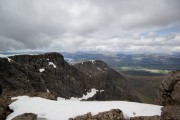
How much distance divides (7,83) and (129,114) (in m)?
79.3

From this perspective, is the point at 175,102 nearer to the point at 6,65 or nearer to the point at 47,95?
the point at 47,95

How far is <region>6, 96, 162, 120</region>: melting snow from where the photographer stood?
2761cm

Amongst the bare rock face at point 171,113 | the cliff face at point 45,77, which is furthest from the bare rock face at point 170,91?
the cliff face at point 45,77

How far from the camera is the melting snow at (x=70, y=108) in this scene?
27.6m

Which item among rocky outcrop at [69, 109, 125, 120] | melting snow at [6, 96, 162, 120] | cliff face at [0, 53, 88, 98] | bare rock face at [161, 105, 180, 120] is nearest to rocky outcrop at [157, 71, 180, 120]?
bare rock face at [161, 105, 180, 120]

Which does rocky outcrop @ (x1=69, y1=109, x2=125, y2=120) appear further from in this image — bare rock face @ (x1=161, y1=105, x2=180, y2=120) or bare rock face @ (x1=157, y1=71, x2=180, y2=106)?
bare rock face @ (x1=157, y1=71, x2=180, y2=106)

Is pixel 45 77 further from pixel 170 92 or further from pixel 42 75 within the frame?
pixel 170 92

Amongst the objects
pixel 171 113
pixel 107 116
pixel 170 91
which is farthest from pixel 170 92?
pixel 107 116

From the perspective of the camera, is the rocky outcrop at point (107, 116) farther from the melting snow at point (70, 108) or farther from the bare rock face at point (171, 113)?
the bare rock face at point (171, 113)

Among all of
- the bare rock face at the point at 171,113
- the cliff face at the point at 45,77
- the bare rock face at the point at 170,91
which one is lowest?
the cliff face at the point at 45,77

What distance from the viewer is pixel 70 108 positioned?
30.3 m

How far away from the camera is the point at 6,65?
102750 mm

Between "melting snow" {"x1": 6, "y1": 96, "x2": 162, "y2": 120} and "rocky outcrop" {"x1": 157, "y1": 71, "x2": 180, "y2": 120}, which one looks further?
"rocky outcrop" {"x1": 157, "y1": 71, "x2": 180, "y2": 120}

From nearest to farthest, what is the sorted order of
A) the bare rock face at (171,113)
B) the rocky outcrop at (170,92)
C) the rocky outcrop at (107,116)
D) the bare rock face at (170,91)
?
the rocky outcrop at (107,116), the bare rock face at (171,113), the rocky outcrop at (170,92), the bare rock face at (170,91)
